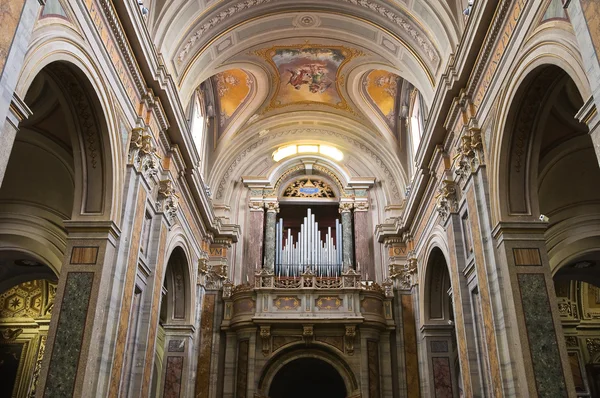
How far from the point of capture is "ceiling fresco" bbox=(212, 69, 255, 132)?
56.3 ft

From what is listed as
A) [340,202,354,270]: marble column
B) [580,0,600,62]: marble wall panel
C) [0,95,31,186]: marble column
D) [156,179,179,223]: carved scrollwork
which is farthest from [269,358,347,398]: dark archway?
[580,0,600,62]: marble wall panel

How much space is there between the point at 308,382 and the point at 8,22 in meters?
16.0

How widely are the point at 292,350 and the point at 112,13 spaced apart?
33.5 ft

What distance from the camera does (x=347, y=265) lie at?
17.4 m

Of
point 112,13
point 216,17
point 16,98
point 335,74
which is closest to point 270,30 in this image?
point 216,17

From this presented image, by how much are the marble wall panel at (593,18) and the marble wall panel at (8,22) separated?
5720 mm

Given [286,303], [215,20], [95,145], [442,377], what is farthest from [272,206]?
[95,145]

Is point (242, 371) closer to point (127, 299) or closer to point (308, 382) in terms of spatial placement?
point (308, 382)

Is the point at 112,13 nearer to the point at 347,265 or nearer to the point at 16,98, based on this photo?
the point at 16,98

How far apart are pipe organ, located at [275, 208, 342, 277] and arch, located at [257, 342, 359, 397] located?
233 cm

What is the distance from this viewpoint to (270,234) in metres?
18.0

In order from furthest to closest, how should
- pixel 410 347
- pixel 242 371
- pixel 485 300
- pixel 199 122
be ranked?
pixel 199 122
pixel 410 347
pixel 242 371
pixel 485 300

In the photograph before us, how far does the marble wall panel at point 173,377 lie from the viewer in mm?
14000

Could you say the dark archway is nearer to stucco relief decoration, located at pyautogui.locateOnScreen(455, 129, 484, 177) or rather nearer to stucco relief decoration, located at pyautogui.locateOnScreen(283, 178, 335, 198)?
stucco relief decoration, located at pyautogui.locateOnScreen(283, 178, 335, 198)
